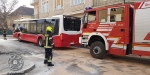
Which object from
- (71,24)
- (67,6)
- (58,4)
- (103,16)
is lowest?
(71,24)

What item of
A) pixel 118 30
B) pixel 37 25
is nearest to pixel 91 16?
pixel 118 30

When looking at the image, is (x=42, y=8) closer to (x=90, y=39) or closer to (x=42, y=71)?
(x=90, y=39)

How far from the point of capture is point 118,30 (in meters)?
8.51

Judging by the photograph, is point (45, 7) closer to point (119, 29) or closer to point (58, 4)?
point (58, 4)

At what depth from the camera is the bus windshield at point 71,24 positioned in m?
12.9

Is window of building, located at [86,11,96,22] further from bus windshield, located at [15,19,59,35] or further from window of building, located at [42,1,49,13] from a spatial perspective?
window of building, located at [42,1,49,13]

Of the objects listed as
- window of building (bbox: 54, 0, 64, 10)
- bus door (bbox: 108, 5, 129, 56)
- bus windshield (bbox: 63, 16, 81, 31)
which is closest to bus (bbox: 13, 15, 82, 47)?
bus windshield (bbox: 63, 16, 81, 31)

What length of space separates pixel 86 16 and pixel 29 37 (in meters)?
8.63

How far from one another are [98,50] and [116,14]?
7.26 ft

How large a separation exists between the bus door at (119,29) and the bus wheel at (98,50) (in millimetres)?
472

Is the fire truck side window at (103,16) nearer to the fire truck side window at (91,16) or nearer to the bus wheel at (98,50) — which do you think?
the fire truck side window at (91,16)

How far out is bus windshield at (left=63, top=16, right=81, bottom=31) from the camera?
1285 centimetres

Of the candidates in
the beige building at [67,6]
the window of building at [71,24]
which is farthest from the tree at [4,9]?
the window of building at [71,24]

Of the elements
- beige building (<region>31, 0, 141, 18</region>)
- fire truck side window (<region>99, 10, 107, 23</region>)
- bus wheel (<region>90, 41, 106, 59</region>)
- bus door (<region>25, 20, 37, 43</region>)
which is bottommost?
bus wheel (<region>90, 41, 106, 59</region>)
